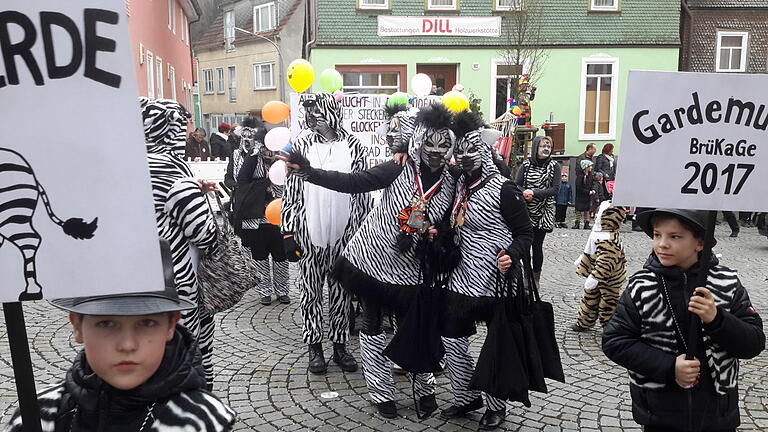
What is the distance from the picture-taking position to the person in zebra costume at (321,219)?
192 inches

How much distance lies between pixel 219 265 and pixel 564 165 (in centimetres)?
1458

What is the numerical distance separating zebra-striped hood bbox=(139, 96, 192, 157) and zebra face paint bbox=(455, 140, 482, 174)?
5.42 ft

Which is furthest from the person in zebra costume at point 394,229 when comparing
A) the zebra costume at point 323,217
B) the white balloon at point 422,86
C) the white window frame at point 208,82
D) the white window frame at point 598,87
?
the white window frame at point 208,82

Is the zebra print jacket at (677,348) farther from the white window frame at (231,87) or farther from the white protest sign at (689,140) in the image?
the white window frame at (231,87)

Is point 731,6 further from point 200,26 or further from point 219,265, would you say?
point 200,26

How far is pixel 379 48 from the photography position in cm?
1920

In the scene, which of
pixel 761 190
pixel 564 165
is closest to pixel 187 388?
pixel 761 190

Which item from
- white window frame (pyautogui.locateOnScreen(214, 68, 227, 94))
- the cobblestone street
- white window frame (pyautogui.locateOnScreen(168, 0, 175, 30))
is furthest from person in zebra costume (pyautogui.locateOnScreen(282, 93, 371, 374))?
white window frame (pyautogui.locateOnScreen(214, 68, 227, 94))

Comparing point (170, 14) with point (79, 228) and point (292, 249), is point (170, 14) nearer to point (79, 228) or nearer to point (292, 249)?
point (292, 249)

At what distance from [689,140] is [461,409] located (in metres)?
2.33

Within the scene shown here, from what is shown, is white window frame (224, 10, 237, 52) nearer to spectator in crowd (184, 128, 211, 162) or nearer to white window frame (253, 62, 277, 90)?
white window frame (253, 62, 277, 90)

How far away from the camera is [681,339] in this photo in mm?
2688

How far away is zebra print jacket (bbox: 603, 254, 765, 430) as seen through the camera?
2674 millimetres

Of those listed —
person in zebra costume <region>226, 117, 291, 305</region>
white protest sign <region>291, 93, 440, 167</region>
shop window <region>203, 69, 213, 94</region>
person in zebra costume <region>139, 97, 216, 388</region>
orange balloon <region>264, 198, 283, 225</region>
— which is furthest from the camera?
shop window <region>203, 69, 213, 94</region>
